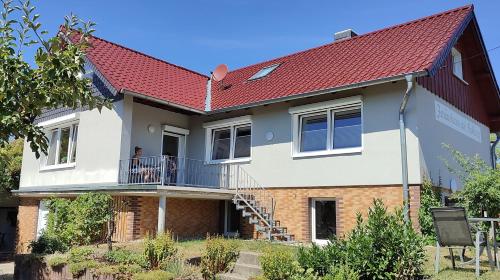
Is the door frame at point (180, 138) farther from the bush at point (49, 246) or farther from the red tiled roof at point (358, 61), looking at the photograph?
the bush at point (49, 246)

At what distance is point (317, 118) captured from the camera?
45.2 feet

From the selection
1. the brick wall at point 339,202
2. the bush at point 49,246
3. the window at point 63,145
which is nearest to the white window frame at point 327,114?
the brick wall at point 339,202

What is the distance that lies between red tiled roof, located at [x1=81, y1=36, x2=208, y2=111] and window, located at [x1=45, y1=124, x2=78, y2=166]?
3.03m

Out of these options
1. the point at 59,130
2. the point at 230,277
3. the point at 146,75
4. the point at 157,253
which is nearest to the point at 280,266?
the point at 230,277

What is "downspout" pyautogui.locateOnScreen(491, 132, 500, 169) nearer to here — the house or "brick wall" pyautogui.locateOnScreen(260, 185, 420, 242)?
the house

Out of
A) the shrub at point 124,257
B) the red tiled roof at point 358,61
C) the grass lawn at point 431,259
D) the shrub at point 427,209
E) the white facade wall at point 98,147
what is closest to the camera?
the grass lawn at point 431,259

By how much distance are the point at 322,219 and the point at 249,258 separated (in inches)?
172

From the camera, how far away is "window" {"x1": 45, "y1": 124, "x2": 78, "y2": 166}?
55.0ft

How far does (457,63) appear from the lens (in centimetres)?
1554

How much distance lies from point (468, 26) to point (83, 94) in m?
13.7

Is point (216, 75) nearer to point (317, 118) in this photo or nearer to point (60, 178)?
point (317, 118)

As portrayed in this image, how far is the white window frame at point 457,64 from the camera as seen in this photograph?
15103 mm

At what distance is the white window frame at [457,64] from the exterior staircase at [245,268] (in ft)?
33.1

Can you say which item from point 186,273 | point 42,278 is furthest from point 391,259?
point 42,278
